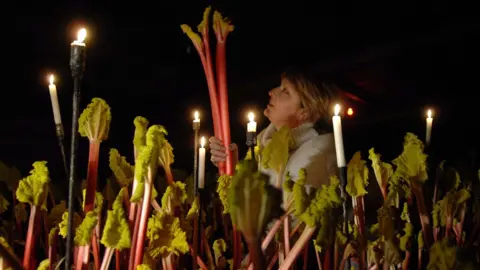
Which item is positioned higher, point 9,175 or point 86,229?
point 9,175

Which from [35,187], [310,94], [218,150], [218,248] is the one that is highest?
[310,94]

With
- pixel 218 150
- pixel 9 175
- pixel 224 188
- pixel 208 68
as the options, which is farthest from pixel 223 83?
pixel 9 175

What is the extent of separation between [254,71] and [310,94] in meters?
1.12

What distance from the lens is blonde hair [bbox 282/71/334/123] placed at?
1.63 m

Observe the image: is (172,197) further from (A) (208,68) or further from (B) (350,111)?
(B) (350,111)

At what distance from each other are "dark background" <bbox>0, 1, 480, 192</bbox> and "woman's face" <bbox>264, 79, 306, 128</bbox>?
0.70 m

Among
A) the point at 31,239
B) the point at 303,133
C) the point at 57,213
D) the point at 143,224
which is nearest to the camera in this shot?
the point at 143,224

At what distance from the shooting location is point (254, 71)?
2719 mm

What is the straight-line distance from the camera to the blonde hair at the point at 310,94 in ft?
5.35

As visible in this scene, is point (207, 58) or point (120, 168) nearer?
point (120, 168)

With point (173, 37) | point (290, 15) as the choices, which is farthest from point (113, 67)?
point (290, 15)

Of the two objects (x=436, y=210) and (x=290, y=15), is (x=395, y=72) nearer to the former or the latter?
(x=290, y=15)

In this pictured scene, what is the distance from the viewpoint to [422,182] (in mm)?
990

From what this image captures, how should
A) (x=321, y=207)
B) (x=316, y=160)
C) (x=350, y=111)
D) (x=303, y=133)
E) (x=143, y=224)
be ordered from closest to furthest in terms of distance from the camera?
(x=321, y=207)
(x=143, y=224)
(x=316, y=160)
(x=303, y=133)
(x=350, y=111)
